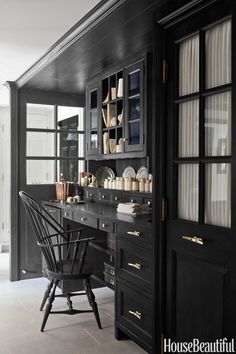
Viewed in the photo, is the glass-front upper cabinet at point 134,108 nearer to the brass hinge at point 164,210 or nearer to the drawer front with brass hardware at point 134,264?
the drawer front with brass hardware at point 134,264

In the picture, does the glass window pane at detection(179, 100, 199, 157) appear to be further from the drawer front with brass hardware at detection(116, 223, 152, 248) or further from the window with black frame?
the window with black frame

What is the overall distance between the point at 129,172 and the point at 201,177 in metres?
2.11

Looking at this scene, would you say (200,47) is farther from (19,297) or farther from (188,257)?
(19,297)

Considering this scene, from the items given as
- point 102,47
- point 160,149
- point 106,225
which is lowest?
point 106,225

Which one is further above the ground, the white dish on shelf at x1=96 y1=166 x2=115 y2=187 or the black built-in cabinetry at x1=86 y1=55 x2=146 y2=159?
the black built-in cabinetry at x1=86 y1=55 x2=146 y2=159

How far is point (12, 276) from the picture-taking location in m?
4.79

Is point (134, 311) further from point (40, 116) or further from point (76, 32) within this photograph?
point (40, 116)

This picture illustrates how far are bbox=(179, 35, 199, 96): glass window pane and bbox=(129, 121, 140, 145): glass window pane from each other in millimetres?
1249

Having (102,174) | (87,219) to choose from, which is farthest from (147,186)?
(102,174)

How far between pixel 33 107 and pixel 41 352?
3040 millimetres

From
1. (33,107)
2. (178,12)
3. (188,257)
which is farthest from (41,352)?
(33,107)

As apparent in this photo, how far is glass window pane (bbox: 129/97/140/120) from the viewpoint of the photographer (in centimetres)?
365

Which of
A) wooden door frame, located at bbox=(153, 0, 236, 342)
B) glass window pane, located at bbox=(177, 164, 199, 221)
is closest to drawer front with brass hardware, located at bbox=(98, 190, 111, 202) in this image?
wooden door frame, located at bbox=(153, 0, 236, 342)

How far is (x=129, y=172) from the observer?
4.30 m
